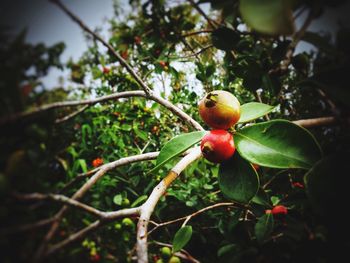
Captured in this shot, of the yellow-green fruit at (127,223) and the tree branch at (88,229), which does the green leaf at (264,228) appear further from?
the yellow-green fruit at (127,223)

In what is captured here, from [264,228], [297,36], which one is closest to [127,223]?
[264,228]

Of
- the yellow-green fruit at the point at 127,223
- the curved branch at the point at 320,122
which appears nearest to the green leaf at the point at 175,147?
the curved branch at the point at 320,122

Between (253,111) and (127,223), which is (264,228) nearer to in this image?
(253,111)

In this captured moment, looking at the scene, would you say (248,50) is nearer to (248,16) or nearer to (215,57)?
(215,57)

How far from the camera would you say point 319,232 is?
1.01 m

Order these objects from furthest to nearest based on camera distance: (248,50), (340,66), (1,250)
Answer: (248,50) < (340,66) < (1,250)

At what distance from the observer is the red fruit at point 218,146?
747 millimetres

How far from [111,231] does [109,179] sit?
38cm

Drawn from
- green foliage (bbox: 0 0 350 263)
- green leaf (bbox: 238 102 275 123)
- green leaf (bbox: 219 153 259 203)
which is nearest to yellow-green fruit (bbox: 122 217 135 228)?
green foliage (bbox: 0 0 350 263)

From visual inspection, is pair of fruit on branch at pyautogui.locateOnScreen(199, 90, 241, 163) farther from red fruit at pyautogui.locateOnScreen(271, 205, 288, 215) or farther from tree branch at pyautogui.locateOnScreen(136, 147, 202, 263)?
red fruit at pyautogui.locateOnScreen(271, 205, 288, 215)

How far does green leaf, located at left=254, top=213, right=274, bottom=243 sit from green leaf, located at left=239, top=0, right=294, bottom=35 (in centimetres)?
95

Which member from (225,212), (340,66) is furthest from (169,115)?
(340,66)

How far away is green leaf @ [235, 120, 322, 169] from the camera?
67 centimetres

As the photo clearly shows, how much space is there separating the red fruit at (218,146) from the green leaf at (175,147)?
5 centimetres
